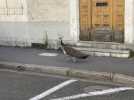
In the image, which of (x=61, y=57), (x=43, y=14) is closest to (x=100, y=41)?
(x=61, y=57)

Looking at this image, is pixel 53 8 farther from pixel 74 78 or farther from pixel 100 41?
pixel 74 78

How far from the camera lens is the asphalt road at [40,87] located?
7.94 meters

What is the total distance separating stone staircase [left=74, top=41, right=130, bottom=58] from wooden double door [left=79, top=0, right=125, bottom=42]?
0.86 feet

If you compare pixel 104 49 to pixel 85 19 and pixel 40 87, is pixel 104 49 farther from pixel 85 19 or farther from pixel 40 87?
pixel 40 87

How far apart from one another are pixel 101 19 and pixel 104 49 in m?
0.97

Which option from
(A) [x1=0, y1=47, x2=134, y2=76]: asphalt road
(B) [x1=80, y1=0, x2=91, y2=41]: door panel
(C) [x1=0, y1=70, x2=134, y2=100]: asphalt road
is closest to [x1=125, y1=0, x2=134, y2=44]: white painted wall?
(A) [x1=0, y1=47, x2=134, y2=76]: asphalt road

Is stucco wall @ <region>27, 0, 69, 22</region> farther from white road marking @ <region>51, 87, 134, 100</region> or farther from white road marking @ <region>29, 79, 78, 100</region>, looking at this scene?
white road marking @ <region>51, 87, 134, 100</region>

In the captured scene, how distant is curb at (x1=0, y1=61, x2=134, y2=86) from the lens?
9125mm

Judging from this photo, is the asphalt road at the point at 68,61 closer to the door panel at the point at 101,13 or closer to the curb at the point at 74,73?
the curb at the point at 74,73

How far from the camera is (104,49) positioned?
38.3ft

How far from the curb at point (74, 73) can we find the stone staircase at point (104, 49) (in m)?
1.88

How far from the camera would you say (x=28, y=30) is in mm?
13336

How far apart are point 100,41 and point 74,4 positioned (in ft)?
4.62

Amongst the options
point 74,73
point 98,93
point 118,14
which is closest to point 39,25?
point 118,14
